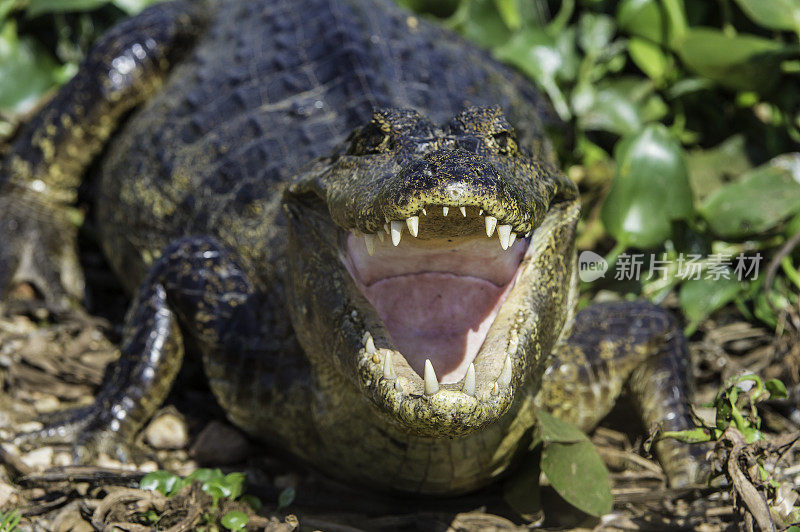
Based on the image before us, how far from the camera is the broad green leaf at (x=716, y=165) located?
4730mm

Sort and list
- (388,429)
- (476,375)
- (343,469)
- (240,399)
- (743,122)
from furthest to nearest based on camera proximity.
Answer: (743,122), (240,399), (343,469), (388,429), (476,375)

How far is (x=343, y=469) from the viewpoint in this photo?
3.12 m

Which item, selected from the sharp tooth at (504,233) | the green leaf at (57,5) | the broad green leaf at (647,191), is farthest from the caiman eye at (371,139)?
the green leaf at (57,5)

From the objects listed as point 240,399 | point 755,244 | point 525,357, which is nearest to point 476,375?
point 525,357

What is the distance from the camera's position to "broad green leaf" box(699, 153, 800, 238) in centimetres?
403

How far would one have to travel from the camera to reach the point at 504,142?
2.71 metres

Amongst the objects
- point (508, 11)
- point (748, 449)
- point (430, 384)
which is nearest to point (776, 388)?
point (748, 449)

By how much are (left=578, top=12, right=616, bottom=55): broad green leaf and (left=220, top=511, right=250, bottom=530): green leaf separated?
330 cm

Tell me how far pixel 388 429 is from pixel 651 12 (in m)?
3.05

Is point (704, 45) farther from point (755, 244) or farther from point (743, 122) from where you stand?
point (755, 244)

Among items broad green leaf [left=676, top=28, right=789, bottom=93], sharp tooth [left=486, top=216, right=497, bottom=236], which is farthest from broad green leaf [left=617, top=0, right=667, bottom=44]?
sharp tooth [left=486, top=216, right=497, bottom=236]

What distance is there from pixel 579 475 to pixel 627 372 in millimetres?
693

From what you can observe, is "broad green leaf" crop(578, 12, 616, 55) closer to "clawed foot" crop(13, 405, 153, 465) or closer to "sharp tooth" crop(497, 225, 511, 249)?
"sharp tooth" crop(497, 225, 511, 249)

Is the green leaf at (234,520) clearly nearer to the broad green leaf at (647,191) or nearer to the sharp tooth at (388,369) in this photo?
the sharp tooth at (388,369)
